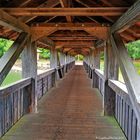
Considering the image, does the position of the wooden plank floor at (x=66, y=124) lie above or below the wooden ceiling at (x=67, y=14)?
below

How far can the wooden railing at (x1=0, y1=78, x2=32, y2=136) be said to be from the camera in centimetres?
520

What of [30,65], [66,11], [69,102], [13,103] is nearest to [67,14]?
[66,11]

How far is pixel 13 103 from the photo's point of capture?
19.9 ft

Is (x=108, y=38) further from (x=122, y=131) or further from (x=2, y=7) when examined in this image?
(x=2, y=7)

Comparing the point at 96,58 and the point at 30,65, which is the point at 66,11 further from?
the point at 96,58

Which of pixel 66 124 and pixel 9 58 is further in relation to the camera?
pixel 66 124

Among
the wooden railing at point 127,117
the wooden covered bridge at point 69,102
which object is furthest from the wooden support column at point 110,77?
the wooden railing at point 127,117

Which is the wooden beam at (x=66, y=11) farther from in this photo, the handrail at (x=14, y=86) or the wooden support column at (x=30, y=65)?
the wooden support column at (x=30, y=65)

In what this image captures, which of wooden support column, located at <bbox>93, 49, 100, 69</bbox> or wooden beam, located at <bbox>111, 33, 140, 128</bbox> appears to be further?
wooden support column, located at <bbox>93, 49, 100, 69</bbox>

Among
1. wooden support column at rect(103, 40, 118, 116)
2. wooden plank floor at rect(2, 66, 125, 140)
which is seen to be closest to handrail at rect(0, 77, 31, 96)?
wooden plank floor at rect(2, 66, 125, 140)

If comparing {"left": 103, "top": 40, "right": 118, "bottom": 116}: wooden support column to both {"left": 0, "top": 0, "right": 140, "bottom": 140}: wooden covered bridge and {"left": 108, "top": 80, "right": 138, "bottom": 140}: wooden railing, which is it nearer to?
{"left": 0, "top": 0, "right": 140, "bottom": 140}: wooden covered bridge

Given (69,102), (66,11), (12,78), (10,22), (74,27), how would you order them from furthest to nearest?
(12,78) → (69,102) → (74,27) → (66,11) → (10,22)

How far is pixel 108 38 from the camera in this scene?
7.11 m

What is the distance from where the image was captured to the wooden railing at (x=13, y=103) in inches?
A: 205
